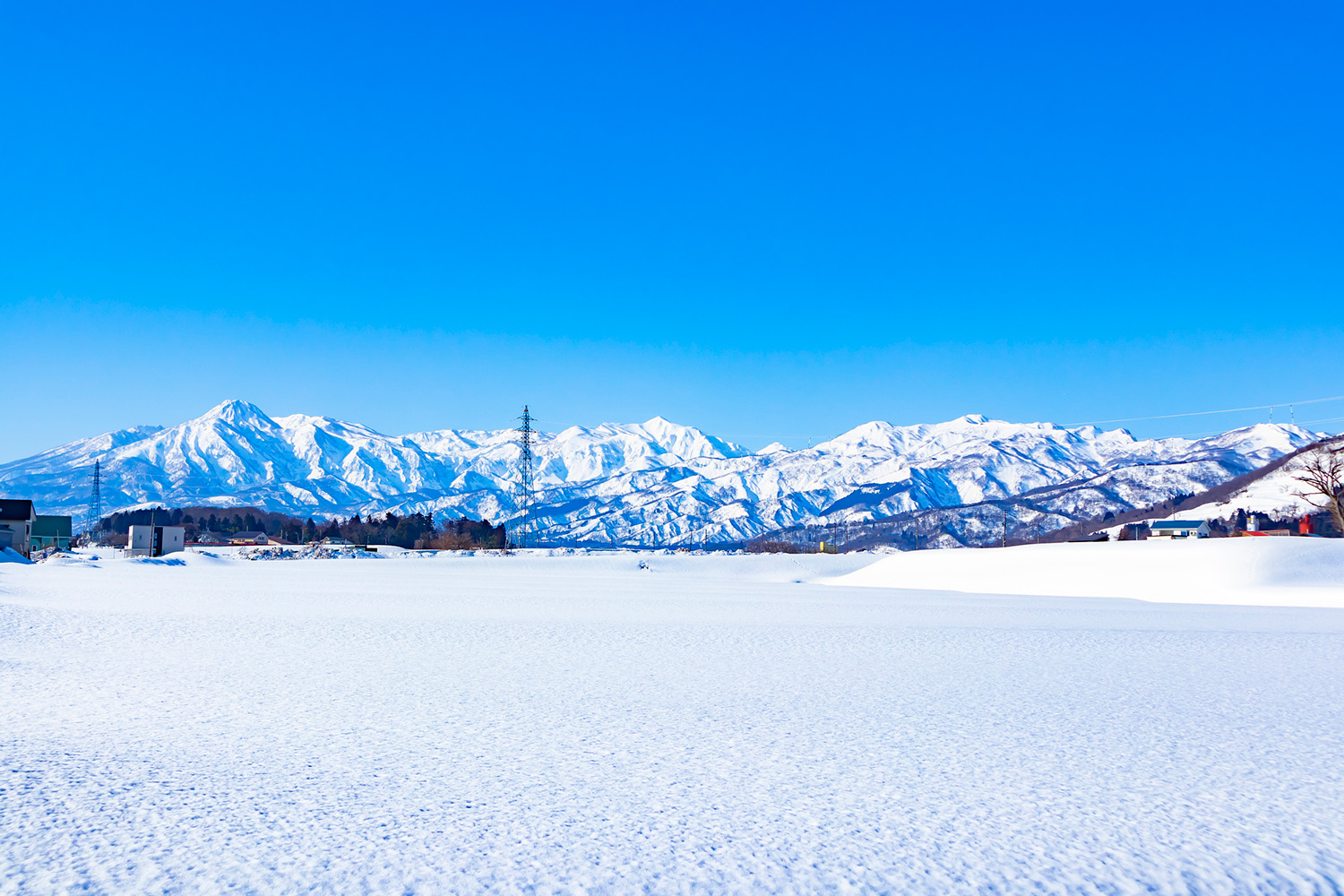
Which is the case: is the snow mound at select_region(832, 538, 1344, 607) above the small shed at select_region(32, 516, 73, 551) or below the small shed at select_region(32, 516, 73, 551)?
below

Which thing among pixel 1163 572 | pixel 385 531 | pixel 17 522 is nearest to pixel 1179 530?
pixel 1163 572

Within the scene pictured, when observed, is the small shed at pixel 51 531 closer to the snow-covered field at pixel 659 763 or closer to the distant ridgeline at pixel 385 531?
the distant ridgeline at pixel 385 531

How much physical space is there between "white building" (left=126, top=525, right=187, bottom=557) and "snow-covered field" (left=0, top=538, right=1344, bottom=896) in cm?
8133

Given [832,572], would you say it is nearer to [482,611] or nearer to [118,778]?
[482,611]

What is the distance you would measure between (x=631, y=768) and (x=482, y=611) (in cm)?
1750

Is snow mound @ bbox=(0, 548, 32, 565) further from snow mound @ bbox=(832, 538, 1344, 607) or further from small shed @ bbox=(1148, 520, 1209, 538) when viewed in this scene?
small shed @ bbox=(1148, 520, 1209, 538)

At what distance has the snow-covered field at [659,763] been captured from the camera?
15.7 ft

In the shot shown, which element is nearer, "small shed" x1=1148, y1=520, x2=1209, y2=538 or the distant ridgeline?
"small shed" x1=1148, y1=520, x2=1209, y2=538

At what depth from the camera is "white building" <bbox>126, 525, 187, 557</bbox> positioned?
87.4 m

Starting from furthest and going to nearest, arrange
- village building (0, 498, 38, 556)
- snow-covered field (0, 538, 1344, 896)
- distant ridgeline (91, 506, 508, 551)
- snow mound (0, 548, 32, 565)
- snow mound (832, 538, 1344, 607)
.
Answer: distant ridgeline (91, 506, 508, 551), village building (0, 498, 38, 556), snow mound (0, 548, 32, 565), snow mound (832, 538, 1344, 607), snow-covered field (0, 538, 1344, 896)

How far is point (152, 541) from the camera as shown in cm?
8669

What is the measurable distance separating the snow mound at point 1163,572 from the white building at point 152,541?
72975mm

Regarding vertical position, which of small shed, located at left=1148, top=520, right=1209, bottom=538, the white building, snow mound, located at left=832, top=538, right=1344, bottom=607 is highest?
the white building

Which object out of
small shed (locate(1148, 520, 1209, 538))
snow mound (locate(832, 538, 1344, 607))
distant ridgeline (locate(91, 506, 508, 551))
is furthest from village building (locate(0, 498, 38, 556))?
small shed (locate(1148, 520, 1209, 538))
